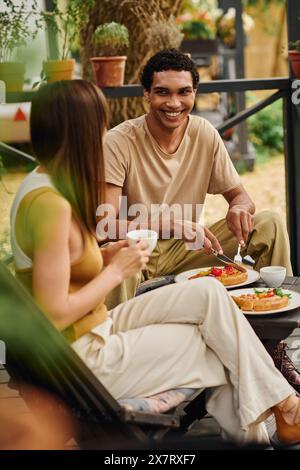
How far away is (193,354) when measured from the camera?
7.25ft

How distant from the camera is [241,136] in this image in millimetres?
10258

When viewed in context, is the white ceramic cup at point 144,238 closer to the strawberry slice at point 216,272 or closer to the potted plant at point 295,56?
the strawberry slice at point 216,272

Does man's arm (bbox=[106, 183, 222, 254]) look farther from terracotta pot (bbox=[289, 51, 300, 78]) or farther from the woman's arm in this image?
terracotta pot (bbox=[289, 51, 300, 78])

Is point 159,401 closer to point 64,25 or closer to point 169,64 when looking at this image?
point 169,64

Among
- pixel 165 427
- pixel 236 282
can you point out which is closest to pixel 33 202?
pixel 165 427

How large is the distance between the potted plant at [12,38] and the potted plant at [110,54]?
0.37m

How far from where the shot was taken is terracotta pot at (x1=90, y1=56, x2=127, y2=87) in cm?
461

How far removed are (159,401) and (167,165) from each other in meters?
1.48

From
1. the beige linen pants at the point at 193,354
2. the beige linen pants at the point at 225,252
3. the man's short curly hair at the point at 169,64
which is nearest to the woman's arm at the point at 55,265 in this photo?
the beige linen pants at the point at 193,354

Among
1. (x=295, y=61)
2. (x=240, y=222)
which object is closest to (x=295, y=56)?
(x=295, y=61)

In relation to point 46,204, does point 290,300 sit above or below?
below

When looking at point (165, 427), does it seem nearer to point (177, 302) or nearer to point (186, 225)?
point (177, 302)

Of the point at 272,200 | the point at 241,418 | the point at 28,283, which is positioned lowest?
the point at 272,200
